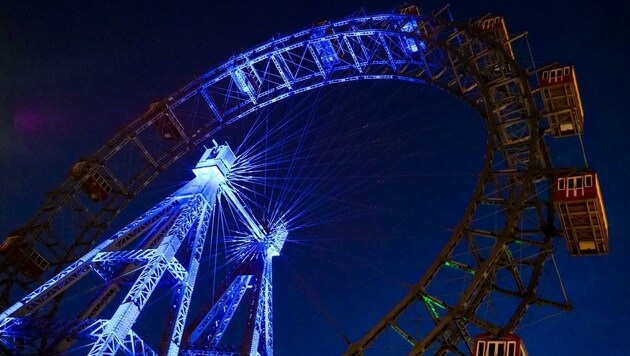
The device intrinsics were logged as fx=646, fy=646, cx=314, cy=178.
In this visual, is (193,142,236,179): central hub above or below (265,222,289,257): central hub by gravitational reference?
above

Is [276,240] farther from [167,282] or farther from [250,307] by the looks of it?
[167,282]

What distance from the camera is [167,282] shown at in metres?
23.3

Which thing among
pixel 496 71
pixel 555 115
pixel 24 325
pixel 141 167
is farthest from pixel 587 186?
pixel 141 167

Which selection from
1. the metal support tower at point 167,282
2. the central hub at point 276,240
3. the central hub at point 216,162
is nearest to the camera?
the metal support tower at point 167,282

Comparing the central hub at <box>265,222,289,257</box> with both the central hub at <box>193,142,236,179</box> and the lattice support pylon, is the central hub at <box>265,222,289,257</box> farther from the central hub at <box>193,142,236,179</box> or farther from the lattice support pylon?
the central hub at <box>193,142,236,179</box>

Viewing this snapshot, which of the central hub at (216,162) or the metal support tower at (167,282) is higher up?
the central hub at (216,162)

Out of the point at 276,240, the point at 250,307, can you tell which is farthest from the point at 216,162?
the point at 250,307

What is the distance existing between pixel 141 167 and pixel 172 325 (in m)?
12.7

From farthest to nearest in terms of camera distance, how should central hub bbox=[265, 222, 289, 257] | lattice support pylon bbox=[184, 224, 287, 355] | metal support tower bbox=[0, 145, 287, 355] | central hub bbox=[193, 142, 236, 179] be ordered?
central hub bbox=[265, 222, 289, 257]
central hub bbox=[193, 142, 236, 179]
lattice support pylon bbox=[184, 224, 287, 355]
metal support tower bbox=[0, 145, 287, 355]

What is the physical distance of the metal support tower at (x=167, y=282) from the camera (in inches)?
819

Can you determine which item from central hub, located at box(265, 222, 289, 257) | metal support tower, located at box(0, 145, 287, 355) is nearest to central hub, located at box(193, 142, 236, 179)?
metal support tower, located at box(0, 145, 287, 355)

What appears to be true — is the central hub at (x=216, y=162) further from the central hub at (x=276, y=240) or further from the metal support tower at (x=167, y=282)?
the central hub at (x=276, y=240)

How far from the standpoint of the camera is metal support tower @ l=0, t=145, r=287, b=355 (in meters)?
20.8

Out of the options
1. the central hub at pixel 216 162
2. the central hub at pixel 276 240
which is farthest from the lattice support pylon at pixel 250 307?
the central hub at pixel 216 162
